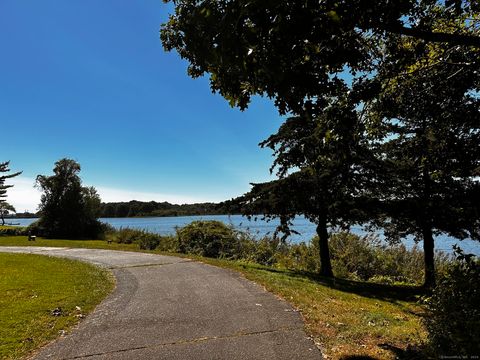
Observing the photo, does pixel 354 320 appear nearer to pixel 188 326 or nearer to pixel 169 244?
pixel 188 326

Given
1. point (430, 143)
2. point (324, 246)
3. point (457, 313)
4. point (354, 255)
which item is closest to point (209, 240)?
point (324, 246)

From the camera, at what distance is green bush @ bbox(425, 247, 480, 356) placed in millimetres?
3441

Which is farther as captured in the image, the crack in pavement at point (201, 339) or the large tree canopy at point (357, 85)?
the crack in pavement at point (201, 339)

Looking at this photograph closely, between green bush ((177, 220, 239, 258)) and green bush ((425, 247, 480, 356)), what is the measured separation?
14971mm

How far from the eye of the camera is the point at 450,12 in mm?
5934

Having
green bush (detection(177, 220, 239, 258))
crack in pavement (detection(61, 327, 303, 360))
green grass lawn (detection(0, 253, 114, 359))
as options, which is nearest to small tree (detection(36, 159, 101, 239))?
green bush (detection(177, 220, 239, 258))

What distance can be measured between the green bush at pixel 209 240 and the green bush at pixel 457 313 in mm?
14971

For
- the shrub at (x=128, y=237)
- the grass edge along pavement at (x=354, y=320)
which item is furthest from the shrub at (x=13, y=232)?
the grass edge along pavement at (x=354, y=320)

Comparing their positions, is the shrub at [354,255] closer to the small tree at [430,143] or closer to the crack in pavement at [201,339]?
the small tree at [430,143]

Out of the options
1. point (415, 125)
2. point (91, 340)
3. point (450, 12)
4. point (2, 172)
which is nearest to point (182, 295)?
point (91, 340)

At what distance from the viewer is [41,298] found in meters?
8.43

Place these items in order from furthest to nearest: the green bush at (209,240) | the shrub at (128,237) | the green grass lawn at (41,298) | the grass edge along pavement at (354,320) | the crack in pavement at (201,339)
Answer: the shrub at (128,237), the green bush at (209,240), the green grass lawn at (41,298), the grass edge along pavement at (354,320), the crack in pavement at (201,339)

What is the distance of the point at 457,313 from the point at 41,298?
8344 millimetres

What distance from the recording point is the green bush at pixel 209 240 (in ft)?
64.4
